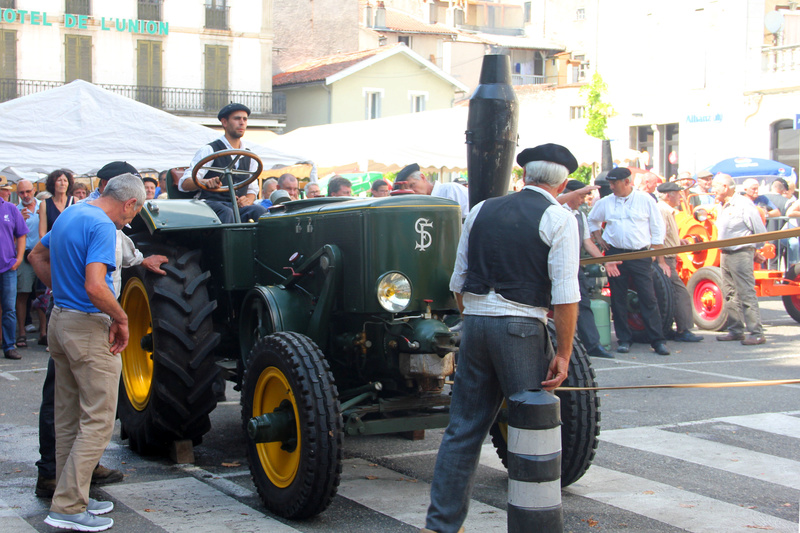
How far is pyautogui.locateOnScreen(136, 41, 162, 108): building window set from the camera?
39031mm

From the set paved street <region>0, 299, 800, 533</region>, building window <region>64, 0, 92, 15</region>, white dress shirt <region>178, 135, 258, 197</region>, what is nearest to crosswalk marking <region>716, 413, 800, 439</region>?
paved street <region>0, 299, 800, 533</region>

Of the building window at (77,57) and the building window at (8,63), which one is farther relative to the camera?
the building window at (77,57)

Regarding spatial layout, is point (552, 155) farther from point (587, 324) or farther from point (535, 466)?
point (587, 324)

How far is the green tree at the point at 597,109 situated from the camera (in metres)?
38.5

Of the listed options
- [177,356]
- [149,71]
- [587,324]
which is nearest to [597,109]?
[149,71]

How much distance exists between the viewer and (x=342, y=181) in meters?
8.92

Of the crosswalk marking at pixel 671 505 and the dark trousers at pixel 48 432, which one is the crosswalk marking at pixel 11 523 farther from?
the crosswalk marking at pixel 671 505

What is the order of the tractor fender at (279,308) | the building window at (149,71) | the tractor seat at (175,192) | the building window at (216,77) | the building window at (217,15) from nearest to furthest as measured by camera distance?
the tractor fender at (279,308), the tractor seat at (175,192), the building window at (149,71), the building window at (216,77), the building window at (217,15)

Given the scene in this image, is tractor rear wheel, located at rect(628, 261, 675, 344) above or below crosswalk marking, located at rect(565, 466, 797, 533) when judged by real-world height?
above

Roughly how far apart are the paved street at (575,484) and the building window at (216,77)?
33574 millimetres

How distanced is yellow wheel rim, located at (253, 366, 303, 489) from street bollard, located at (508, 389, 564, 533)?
133cm

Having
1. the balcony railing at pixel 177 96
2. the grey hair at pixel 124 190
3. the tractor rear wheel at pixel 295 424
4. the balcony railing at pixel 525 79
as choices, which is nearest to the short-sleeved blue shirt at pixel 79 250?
the grey hair at pixel 124 190

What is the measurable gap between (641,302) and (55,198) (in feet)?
22.6

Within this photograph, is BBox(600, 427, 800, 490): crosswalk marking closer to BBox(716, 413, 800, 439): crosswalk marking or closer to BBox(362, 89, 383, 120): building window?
BBox(716, 413, 800, 439): crosswalk marking
